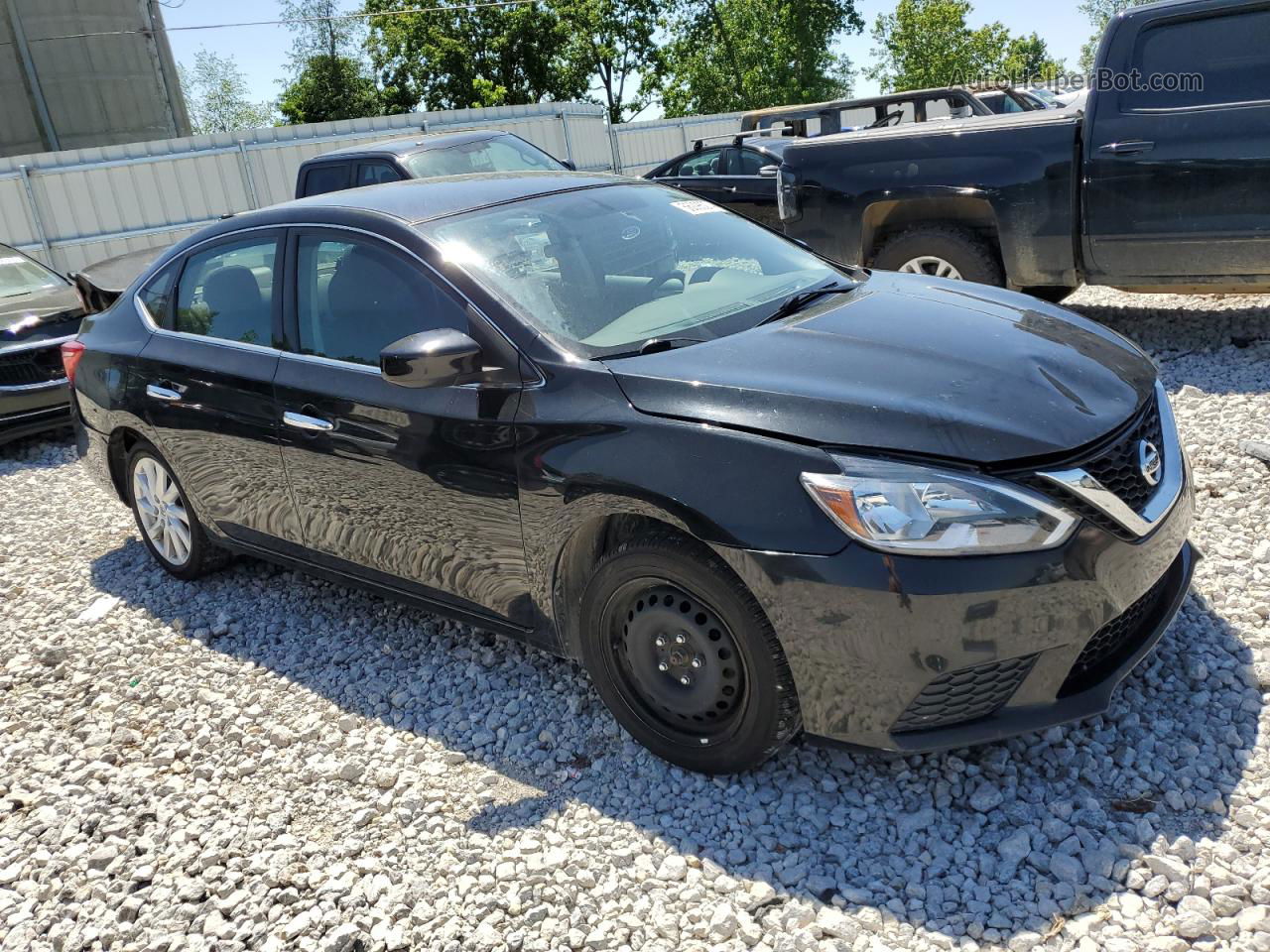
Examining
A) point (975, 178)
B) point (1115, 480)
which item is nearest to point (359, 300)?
point (1115, 480)

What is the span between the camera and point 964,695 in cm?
264

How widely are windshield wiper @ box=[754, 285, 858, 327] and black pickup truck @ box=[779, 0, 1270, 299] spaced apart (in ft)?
A: 10.6

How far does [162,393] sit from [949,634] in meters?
3.50

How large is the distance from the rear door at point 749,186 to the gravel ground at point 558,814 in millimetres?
8078

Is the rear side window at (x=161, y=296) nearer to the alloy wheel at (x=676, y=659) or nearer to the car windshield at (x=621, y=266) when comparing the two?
the car windshield at (x=621, y=266)

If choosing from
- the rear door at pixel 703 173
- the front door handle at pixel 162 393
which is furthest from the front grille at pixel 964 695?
the rear door at pixel 703 173

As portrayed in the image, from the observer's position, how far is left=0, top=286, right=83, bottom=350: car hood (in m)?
7.73

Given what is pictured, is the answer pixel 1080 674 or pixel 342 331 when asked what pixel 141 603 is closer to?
pixel 342 331

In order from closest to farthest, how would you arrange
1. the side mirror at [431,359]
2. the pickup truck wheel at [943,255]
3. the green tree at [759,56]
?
1. the side mirror at [431,359]
2. the pickup truck wheel at [943,255]
3. the green tree at [759,56]

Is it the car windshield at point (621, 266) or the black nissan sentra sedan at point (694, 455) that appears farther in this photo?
the car windshield at point (621, 266)

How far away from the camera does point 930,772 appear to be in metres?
3.01

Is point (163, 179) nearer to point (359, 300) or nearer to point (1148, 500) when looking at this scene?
point (359, 300)

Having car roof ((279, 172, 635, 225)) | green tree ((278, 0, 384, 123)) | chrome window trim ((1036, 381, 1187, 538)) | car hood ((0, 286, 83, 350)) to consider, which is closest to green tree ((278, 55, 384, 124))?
green tree ((278, 0, 384, 123))

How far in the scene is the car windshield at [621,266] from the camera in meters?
3.34
